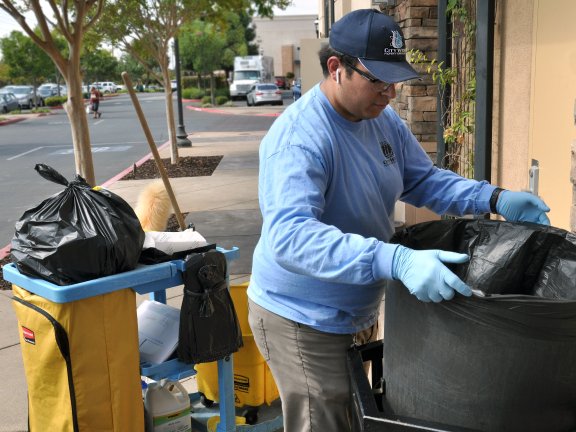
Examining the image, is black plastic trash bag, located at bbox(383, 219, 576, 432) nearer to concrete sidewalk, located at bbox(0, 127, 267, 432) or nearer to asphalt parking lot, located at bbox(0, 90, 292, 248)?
concrete sidewalk, located at bbox(0, 127, 267, 432)

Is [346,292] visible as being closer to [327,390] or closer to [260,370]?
[327,390]

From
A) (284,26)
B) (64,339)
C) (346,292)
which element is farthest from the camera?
(284,26)

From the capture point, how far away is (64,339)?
7.80 ft

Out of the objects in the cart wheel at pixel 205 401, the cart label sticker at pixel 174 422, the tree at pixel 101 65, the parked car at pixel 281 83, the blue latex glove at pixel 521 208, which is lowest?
the cart wheel at pixel 205 401

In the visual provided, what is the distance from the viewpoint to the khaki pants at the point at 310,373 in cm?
203

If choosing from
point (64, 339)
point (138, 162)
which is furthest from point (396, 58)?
point (138, 162)

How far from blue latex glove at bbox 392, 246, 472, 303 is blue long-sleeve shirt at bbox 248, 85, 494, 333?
1.5 inches

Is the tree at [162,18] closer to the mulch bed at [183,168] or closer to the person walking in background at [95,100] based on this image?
the mulch bed at [183,168]

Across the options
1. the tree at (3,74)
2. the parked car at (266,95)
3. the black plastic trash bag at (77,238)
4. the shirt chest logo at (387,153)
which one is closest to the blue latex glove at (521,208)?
the shirt chest logo at (387,153)

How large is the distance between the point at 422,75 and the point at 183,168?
7.61 m

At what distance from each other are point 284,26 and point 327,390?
249 ft

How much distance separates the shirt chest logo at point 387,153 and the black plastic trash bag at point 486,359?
1.74ft

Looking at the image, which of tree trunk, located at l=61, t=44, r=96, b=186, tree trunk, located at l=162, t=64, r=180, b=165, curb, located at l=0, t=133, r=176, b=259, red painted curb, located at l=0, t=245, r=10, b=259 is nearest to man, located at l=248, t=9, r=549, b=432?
tree trunk, located at l=61, t=44, r=96, b=186

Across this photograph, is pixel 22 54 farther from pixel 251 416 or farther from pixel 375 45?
pixel 375 45
